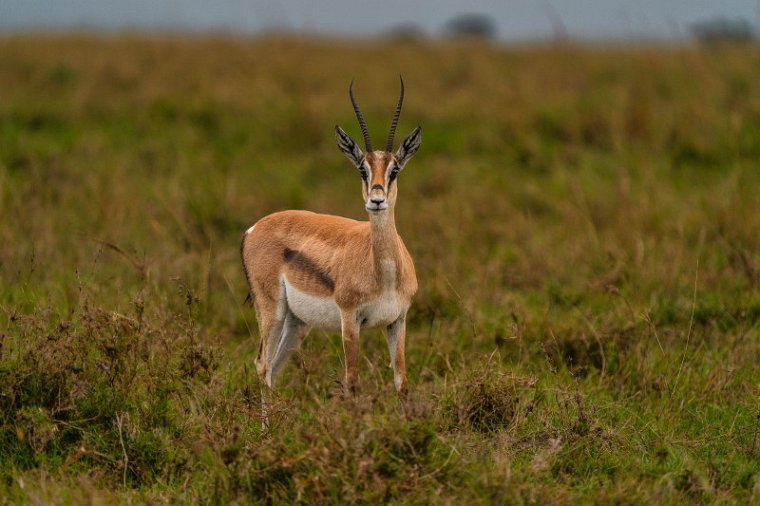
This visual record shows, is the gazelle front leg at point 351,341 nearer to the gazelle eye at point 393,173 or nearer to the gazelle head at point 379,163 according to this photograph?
the gazelle head at point 379,163

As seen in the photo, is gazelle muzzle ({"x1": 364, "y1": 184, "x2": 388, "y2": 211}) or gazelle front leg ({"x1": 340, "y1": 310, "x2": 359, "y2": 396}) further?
gazelle front leg ({"x1": 340, "y1": 310, "x2": 359, "y2": 396})

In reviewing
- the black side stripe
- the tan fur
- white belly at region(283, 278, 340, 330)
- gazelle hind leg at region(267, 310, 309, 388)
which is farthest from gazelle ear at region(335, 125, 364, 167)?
gazelle hind leg at region(267, 310, 309, 388)

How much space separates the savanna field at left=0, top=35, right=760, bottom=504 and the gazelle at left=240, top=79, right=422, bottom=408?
0.20m

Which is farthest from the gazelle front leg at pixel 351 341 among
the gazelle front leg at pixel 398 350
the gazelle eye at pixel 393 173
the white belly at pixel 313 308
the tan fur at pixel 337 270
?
the gazelle eye at pixel 393 173

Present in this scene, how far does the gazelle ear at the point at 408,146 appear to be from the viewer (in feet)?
15.0

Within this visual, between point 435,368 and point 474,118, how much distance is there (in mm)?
6951

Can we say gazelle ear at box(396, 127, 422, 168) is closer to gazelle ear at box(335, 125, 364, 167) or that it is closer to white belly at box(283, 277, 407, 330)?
gazelle ear at box(335, 125, 364, 167)

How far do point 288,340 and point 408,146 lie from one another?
1.28 meters

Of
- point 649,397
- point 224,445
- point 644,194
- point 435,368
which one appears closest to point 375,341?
point 435,368

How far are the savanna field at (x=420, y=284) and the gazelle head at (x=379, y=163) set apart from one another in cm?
78

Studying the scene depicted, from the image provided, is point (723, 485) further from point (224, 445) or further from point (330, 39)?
point (330, 39)

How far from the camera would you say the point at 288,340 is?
17.3 ft

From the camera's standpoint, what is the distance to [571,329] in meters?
5.82

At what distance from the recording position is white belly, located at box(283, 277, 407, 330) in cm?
456
